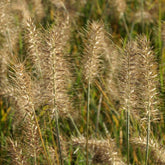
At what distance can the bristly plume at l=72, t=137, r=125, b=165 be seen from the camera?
66.4 inches

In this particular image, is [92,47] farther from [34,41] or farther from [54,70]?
[34,41]

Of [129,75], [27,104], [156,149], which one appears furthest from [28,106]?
[156,149]

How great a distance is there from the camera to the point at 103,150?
1.77 m

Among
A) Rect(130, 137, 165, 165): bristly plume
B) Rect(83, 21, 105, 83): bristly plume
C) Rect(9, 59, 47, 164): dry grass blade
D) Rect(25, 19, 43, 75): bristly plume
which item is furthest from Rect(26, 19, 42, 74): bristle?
Rect(130, 137, 165, 165): bristly plume

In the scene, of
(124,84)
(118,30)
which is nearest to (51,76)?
(124,84)

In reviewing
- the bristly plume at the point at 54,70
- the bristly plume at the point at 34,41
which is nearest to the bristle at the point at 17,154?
the bristly plume at the point at 54,70

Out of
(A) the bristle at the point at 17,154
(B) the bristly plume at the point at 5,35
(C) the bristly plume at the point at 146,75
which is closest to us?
(C) the bristly plume at the point at 146,75

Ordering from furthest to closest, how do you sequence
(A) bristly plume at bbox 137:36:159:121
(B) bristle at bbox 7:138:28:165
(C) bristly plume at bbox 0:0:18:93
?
(C) bristly plume at bbox 0:0:18:93 < (B) bristle at bbox 7:138:28:165 < (A) bristly plume at bbox 137:36:159:121

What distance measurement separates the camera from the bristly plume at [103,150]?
1688 mm

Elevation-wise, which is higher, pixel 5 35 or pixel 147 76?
pixel 5 35

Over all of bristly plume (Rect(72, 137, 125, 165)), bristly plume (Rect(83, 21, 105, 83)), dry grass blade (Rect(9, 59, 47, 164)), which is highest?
bristly plume (Rect(83, 21, 105, 83))

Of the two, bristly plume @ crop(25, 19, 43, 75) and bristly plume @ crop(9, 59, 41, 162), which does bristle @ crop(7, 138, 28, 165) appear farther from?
bristly plume @ crop(25, 19, 43, 75)

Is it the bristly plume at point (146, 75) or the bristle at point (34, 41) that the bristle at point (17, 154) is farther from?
the bristly plume at point (146, 75)

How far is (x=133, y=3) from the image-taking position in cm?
399
